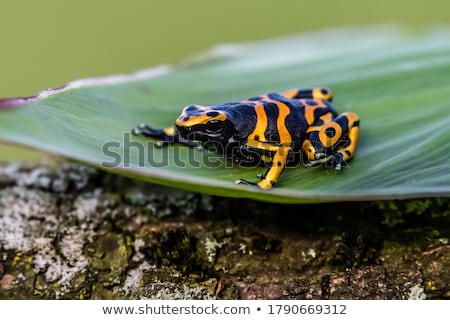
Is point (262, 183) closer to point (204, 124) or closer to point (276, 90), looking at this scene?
point (204, 124)

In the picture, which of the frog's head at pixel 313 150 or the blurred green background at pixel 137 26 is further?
the blurred green background at pixel 137 26

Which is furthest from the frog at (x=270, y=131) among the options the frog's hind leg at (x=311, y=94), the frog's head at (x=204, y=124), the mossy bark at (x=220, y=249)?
the mossy bark at (x=220, y=249)

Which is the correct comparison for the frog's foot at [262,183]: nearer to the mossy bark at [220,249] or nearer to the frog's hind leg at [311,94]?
the mossy bark at [220,249]

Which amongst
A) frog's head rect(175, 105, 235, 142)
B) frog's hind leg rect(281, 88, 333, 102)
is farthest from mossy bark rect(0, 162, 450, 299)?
frog's hind leg rect(281, 88, 333, 102)

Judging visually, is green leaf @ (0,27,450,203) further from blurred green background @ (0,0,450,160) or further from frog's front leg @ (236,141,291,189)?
blurred green background @ (0,0,450,160)
